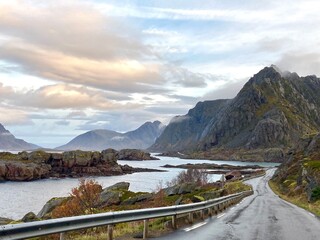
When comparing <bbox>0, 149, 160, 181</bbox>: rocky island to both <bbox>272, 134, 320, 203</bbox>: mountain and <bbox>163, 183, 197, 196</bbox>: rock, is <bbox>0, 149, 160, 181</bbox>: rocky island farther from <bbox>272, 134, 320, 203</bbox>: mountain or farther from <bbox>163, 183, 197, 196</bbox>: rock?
<bbox>163, 183, 197, 196</bbox>: rock

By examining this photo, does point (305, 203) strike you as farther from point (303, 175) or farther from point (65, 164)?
point (65, 164)

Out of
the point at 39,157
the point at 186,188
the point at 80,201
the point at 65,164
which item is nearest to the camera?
the point at 80,201

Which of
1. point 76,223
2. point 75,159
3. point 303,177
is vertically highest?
point 75,159

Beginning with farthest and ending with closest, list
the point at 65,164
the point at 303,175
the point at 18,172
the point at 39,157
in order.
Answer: the point at 65,164 < the point at 39,157 < the point at 18,172 < the point at 303,175

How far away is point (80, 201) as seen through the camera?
148 feet

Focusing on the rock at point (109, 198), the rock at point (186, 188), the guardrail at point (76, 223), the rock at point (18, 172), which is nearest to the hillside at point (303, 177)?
the rock at point (186, 188)

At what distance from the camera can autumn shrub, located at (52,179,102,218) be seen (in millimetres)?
40906

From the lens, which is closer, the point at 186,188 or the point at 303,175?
the point at 303,175

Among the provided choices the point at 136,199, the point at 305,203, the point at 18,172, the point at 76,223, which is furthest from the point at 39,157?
the point at 76,223

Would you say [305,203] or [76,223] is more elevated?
[76,223]

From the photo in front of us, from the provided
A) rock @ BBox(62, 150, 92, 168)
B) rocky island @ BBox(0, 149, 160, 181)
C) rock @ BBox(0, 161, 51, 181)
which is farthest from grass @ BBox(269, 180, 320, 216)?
rock @ BBox(62, 150, 92, 168)

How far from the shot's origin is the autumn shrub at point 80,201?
1610 inches

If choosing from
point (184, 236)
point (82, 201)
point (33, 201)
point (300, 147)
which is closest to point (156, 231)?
point (184, 236)

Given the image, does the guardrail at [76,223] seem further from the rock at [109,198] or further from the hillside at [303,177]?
the rock at [109,198]
